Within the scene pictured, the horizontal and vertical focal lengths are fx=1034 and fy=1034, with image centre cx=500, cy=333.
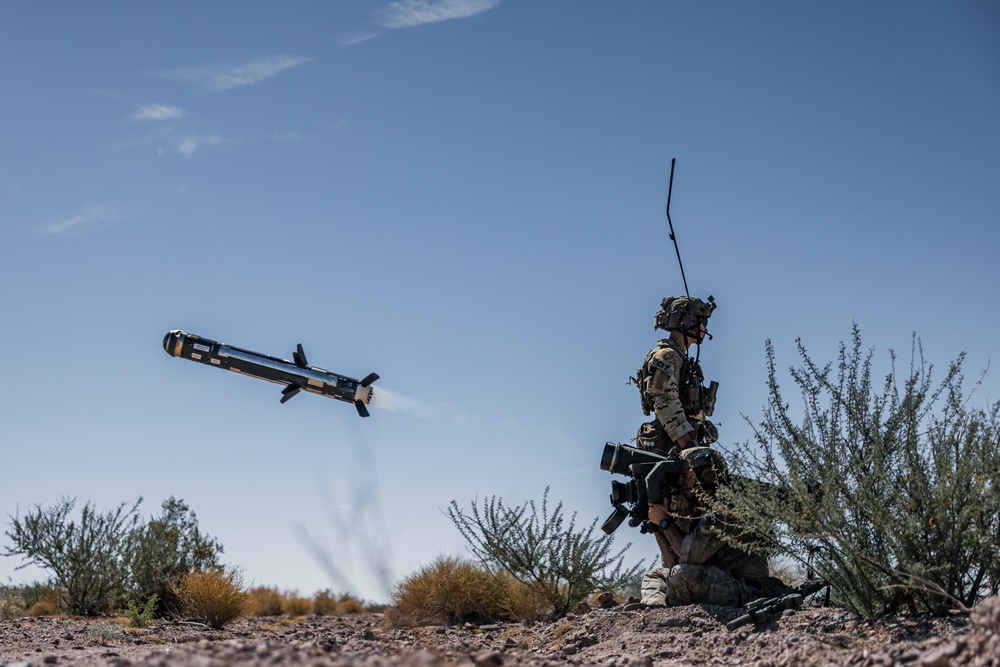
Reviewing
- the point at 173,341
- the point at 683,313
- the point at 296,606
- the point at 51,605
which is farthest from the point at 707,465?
the point at 51,605

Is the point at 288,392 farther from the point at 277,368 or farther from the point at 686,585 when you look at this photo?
the point at 686,585

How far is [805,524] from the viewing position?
7.67 meters

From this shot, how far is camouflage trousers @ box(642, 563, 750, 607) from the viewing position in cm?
928

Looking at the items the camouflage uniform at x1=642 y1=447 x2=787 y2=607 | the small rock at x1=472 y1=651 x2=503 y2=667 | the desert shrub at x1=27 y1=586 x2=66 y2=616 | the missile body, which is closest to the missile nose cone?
the missile body

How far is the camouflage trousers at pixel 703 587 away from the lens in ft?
Result: 30.5

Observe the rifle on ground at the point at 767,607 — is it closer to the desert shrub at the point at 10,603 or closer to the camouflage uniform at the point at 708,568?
the camouflage uniform at the point at 708,568

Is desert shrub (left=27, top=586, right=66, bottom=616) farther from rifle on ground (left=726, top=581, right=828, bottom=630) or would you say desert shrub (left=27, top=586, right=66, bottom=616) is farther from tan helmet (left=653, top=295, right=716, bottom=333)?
rifle on ground (left=726, top=581, right=828, bottom=630)

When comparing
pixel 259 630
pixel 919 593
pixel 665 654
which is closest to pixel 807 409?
pixel 919 593

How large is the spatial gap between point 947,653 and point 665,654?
2.65 meters

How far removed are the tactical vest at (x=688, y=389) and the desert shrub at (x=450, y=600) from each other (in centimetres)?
335

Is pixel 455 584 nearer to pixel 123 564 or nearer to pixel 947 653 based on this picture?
pixel 123 564

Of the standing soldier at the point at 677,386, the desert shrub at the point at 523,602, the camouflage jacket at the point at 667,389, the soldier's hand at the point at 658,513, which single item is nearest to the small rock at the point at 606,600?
the soldier's hand at the point at 658,513

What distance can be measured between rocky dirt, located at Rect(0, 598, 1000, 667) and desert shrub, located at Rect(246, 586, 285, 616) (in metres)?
4.87

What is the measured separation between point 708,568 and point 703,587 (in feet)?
0.60
